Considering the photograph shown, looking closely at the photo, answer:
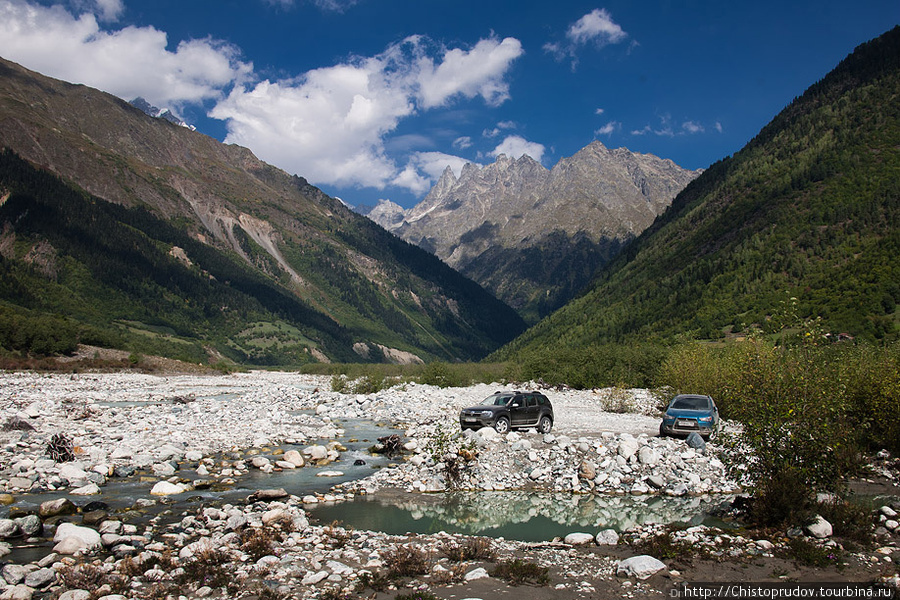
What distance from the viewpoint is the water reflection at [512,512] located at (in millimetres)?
13449

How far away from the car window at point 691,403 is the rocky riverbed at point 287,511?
3.60 m

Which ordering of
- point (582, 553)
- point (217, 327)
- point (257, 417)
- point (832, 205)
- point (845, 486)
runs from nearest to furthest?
point (582, 553), point (845, 486), point (257, 417), point (832, 205), point (217, 327)

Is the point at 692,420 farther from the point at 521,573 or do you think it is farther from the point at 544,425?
the point at 521,573

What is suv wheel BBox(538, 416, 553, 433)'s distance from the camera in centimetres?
2544

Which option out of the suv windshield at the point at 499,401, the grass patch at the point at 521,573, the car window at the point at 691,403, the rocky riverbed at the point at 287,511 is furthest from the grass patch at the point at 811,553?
the suv windshield at the point at 499,401

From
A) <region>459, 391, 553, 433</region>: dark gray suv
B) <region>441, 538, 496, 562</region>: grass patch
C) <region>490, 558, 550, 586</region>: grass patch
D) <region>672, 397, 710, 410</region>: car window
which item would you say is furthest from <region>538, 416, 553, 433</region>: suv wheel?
<region>490, 558, 550, 586</region>: grass patch

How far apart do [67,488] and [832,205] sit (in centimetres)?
12165

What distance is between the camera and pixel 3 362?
6556 centimetres

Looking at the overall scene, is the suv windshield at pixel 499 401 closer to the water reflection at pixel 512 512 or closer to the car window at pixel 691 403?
the water reflection at pixel 512 512

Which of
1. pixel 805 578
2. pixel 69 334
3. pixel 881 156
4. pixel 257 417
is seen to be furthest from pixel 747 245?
pixel 69 334

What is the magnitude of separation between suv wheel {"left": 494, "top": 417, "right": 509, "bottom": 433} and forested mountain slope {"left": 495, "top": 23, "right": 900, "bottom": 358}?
5274cm

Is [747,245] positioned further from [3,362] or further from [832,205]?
[3,362]

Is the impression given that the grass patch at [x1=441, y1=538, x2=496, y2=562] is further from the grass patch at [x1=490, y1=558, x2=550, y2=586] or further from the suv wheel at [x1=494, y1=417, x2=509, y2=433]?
the suv wheel at [x1=494, y1=417, x2=509, y2=433]

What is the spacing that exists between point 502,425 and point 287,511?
1295cm
